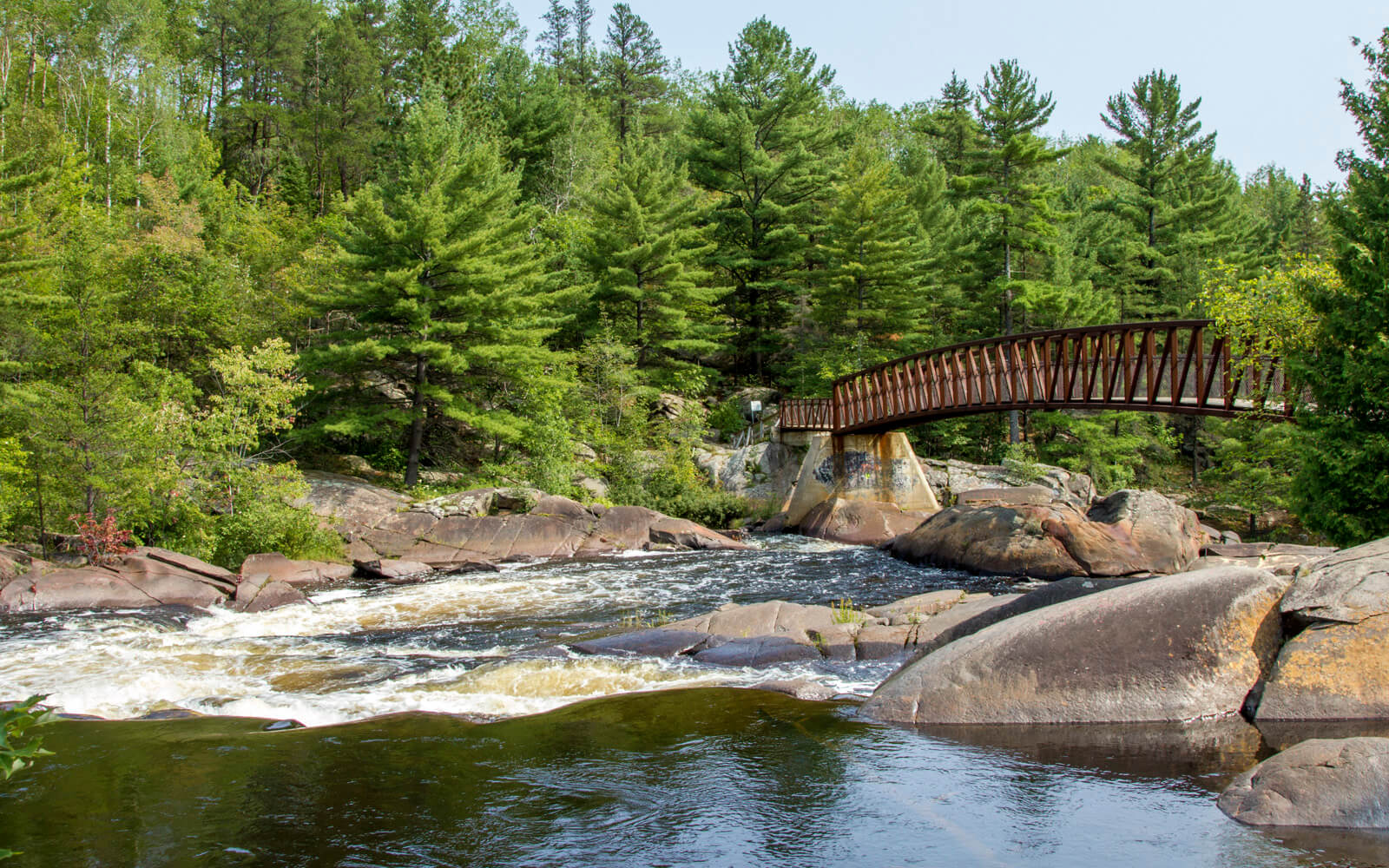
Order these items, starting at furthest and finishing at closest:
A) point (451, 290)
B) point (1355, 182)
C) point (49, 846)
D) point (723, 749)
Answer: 1. point (451, 290)
2. point (1355, 182)
3. point (723, 749)
4. point (49, 846)

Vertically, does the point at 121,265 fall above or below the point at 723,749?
above

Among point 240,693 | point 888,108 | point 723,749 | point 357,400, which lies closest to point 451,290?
point 357,400

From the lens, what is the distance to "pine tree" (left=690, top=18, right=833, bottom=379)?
3919cm

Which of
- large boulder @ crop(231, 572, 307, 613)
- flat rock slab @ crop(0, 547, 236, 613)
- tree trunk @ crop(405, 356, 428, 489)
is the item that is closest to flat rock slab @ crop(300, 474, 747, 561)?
tree trunk @ crop(405, 356, 428, 489)

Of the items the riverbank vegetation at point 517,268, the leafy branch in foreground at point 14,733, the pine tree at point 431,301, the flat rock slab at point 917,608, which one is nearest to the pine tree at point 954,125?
the riverbank vegetation at point 517,268

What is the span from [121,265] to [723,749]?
2778cm

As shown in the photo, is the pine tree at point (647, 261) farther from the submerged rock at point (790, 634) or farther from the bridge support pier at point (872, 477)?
the submerged rock at point (790, 634)

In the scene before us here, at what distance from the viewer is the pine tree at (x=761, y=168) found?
129ft

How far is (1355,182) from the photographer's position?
1295 cm

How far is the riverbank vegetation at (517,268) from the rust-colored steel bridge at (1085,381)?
3.34 feet

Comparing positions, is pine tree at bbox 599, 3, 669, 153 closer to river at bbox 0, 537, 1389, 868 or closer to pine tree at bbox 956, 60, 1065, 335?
pine tree at bbox 956, 60, 1065, 335

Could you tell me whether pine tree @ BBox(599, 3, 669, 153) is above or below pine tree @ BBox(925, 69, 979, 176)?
above

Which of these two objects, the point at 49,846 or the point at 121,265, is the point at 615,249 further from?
the point at 49,846

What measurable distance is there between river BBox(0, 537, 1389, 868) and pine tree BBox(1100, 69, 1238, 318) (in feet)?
116
